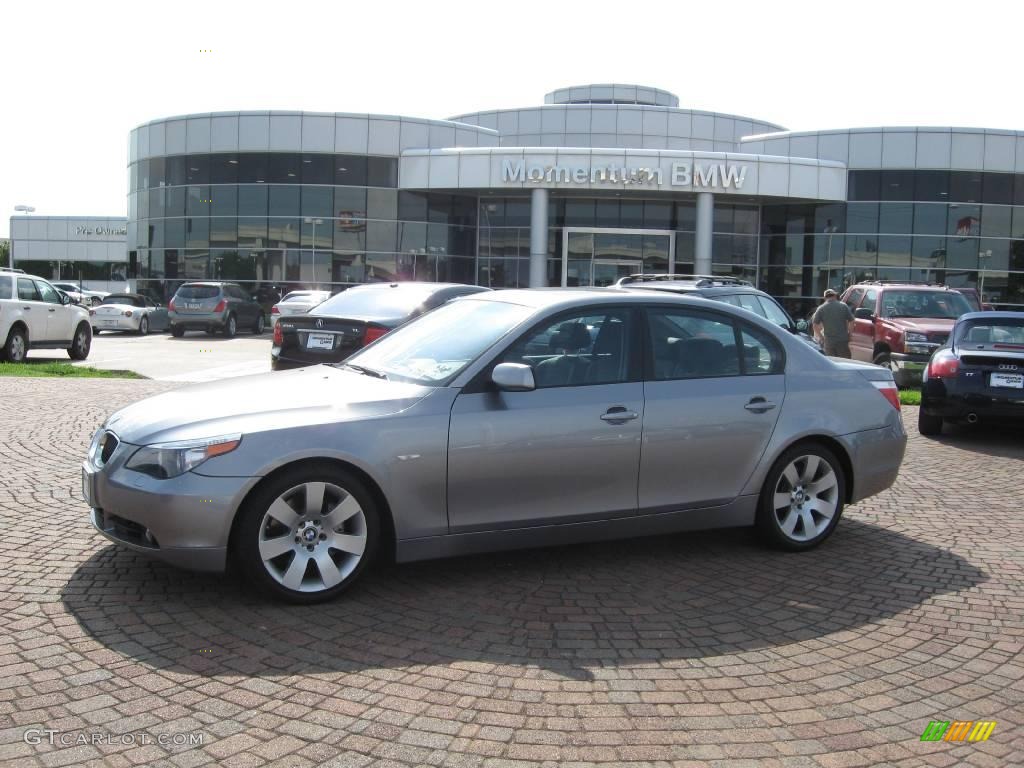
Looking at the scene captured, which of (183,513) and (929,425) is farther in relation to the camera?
(929,425)

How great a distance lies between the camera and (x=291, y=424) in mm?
4586

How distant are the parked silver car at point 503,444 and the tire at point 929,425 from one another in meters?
5.17

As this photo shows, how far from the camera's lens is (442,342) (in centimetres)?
555

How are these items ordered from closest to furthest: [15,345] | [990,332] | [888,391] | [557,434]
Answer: [557,434] < [888,391] < [990,332] < [15,345]

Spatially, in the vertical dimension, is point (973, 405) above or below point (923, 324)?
below

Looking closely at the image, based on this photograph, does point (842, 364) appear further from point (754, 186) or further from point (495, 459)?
point (754, 186)

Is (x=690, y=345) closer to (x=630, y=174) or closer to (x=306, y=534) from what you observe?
(x=306, y=534)

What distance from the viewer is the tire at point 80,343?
19.1 m

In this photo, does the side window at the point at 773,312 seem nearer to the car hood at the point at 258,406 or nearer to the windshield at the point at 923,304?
the windshield at the point at 923,304

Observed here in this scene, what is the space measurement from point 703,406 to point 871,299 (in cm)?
1229

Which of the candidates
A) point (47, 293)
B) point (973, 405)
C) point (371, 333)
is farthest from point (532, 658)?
point (47, 293)

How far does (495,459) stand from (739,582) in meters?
1.57

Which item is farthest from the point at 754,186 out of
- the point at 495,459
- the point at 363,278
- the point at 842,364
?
the point at 495,459

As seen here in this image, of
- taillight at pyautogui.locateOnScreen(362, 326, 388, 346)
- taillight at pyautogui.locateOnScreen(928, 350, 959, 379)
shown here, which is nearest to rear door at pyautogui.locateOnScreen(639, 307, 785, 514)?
taillight at pyautogui.locateOnScreen(362, 326, 388, 346)
